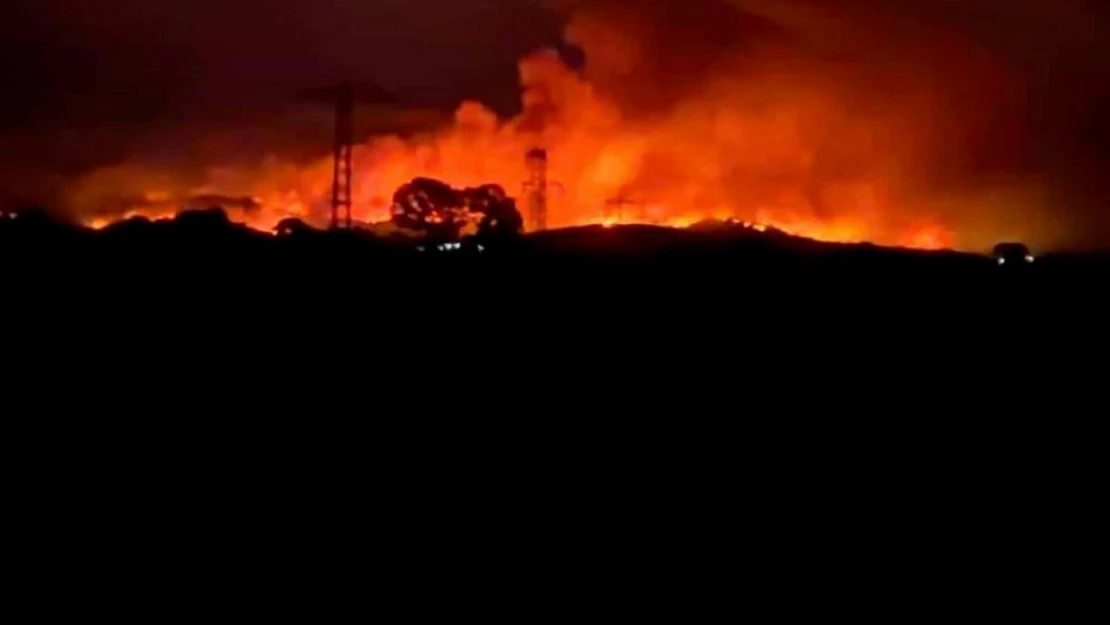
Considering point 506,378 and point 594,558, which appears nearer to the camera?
point 594,558

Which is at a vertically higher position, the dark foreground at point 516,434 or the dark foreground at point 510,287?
the dark foreground at point 510,287

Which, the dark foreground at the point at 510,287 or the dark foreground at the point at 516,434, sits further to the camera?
the dark foreground at the point at 510,287

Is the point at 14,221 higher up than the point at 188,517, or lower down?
higher up

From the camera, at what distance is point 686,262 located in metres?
32.3

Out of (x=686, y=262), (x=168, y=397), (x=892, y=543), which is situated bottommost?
(x=892, y=543)

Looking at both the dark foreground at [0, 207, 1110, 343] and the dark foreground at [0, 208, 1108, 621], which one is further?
the dark foreground at [0, 207, 1110, 343]

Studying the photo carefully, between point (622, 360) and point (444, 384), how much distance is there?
416cm

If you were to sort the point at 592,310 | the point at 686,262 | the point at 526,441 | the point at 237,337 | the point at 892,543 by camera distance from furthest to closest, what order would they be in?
the point at 686,262, the point at 592,310, the point at 237,337, the point at 526,441, the point at 892,543

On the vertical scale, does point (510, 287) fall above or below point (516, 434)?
above

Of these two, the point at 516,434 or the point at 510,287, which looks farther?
the point at 510,287

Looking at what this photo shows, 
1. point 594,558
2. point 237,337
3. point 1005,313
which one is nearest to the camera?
point 594,558

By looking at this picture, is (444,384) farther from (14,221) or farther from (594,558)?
(14,221)

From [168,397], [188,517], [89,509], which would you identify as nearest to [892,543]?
[188,517]

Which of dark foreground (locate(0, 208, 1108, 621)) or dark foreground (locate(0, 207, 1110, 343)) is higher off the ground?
dark foreground (locate(0, 207, 1110, 343))
